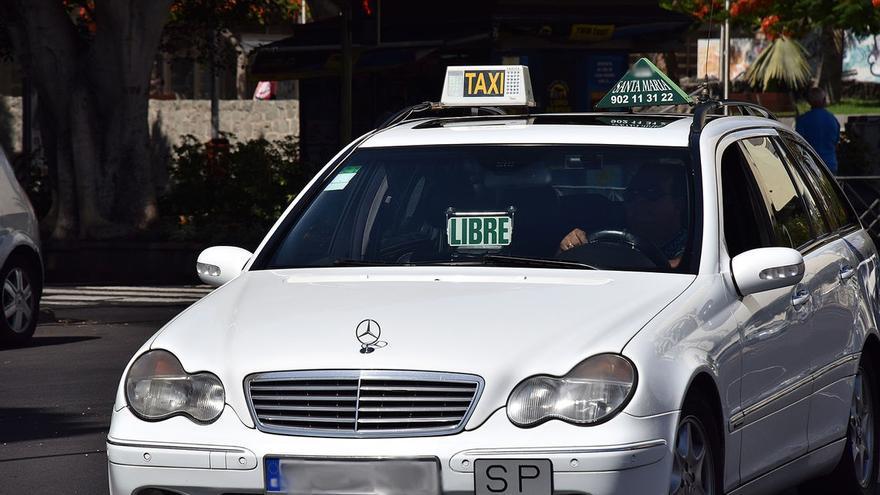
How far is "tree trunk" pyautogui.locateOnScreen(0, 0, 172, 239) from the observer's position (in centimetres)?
1931

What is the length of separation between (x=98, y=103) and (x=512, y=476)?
15.5m

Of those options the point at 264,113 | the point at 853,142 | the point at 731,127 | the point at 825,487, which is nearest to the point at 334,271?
the point at 731,127

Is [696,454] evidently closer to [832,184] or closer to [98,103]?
[832,184]

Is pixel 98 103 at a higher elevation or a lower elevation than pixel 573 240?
lower

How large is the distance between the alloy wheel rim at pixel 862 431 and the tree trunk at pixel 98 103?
44.4ft

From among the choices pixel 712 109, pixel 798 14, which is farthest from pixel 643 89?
pixel 798 14

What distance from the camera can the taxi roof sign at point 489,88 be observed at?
7.10 metres

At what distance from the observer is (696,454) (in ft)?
17.0

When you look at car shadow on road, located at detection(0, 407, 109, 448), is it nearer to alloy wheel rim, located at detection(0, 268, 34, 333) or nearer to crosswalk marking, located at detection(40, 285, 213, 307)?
alloy wheel rim, located at detection(0, 268, 34, 333)

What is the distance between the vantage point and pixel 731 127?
646 centimetres

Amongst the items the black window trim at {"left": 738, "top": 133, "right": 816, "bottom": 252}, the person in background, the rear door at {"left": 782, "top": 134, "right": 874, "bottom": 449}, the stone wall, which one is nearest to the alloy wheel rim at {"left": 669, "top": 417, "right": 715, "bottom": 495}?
the rear door at {"left": 782, "top": 134, "right": 874, "bottom": 449}

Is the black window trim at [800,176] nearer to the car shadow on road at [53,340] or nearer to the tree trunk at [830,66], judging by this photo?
the car shadow on road at [53,340]

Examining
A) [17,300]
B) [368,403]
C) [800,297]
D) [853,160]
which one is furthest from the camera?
[853,160]

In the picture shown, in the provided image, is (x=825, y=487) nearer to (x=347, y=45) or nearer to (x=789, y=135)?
(x=789, y=135)
